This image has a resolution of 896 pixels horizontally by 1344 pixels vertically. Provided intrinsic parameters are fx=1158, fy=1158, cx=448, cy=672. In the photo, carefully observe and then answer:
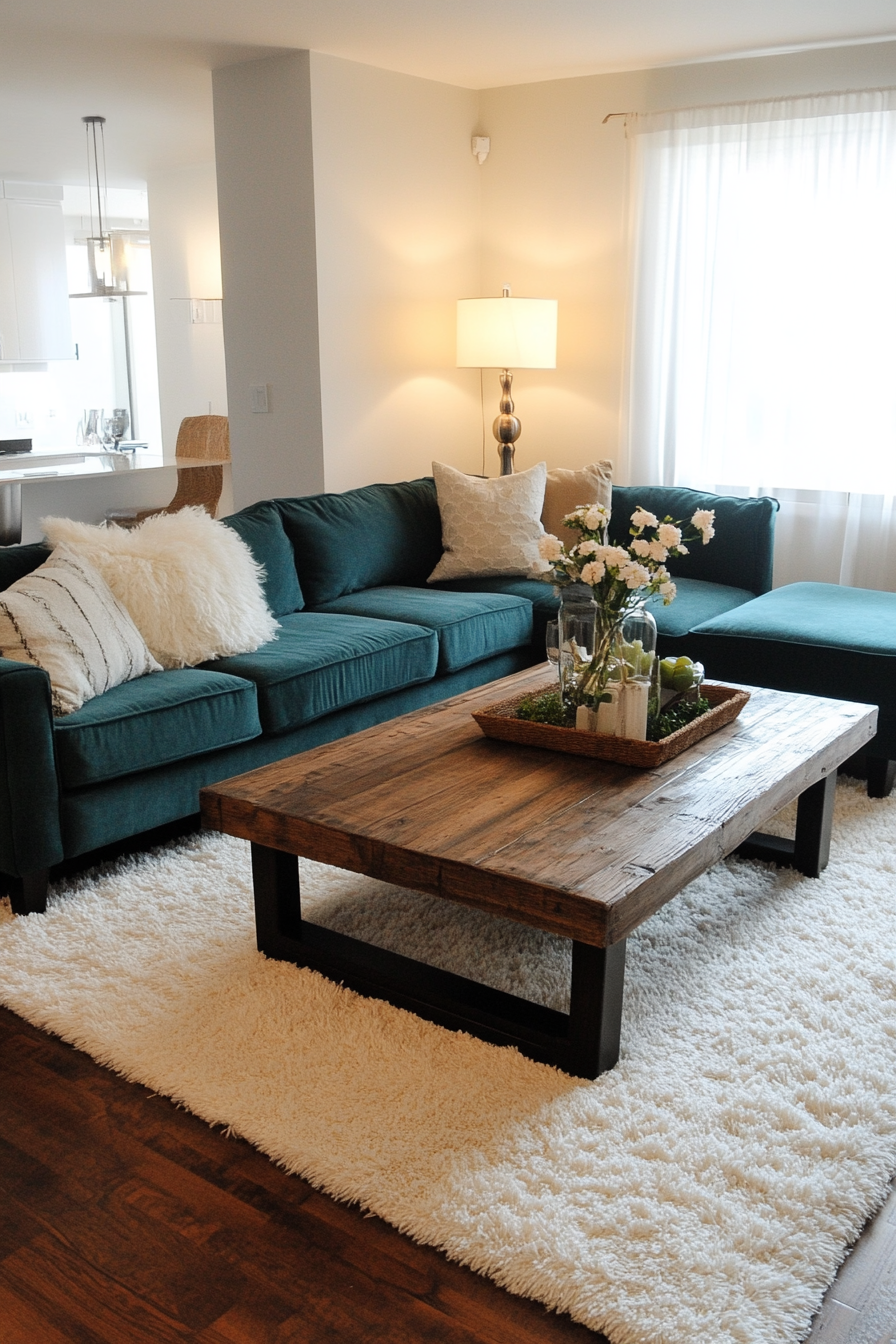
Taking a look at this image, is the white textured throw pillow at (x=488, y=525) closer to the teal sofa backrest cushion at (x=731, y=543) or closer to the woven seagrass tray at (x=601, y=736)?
the teal sofa backrest cushion at (x=731, y=543)

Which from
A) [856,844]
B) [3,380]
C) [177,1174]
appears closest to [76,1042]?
[177,1174]

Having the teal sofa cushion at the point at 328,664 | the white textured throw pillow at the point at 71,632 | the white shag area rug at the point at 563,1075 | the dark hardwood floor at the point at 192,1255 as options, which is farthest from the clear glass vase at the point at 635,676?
the white textured throw pillow at the point at 71,632

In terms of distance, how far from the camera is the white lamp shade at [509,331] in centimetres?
526

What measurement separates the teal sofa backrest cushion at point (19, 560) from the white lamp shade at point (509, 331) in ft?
8.38

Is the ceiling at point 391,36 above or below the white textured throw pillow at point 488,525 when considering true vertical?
above

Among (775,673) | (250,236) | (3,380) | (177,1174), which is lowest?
(177,1174)

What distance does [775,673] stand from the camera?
3734mm

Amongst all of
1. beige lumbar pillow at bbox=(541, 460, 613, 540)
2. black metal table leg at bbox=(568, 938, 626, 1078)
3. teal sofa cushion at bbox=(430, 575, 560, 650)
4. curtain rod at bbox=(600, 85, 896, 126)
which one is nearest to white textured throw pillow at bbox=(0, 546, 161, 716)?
black metal table leg at bbox=(568, 938, 626, 1078)

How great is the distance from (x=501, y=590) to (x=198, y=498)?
7.84 ft

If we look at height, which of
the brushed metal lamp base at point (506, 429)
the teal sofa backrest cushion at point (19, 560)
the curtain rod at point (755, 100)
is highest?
the curtain rod at point (755, 100)

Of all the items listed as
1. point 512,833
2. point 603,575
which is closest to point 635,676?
point 603,575

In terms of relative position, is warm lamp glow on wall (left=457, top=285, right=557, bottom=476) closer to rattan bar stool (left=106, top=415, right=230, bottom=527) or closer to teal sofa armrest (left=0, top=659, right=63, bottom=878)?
rattan bar stool (left=106, top=415, right=230, bottom=527)

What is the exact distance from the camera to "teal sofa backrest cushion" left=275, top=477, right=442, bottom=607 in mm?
4332

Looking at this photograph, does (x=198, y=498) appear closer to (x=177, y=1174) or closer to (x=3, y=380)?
(x=3, y=380)
